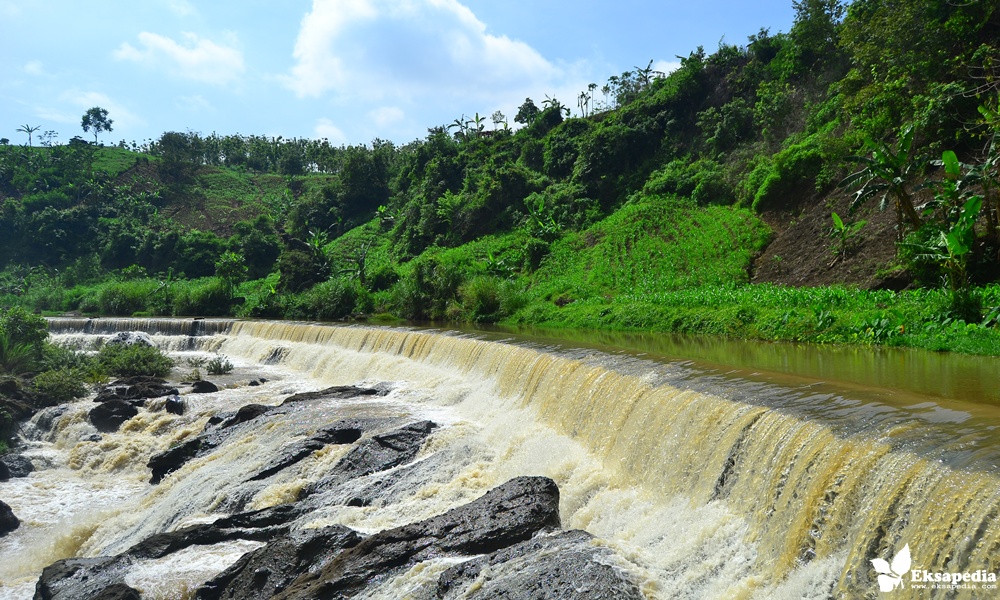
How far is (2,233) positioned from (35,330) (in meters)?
54.4

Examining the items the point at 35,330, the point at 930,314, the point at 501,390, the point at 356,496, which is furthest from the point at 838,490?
the point at 35,330

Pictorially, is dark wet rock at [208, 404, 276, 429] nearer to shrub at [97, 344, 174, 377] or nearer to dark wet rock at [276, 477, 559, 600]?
dark wet rock at [276, 477, 559, 600]

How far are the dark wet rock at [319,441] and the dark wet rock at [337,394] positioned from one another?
3031 mm

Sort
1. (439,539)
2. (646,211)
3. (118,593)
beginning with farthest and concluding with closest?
(646,211) → (439,539) → (118,593)

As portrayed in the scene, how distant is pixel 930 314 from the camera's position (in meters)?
15.1

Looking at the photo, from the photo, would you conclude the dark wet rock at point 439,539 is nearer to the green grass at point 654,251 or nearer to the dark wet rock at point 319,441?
the dark wet rock at point 319,441

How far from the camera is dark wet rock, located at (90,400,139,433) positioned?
15141mm

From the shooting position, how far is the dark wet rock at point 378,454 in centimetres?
1015

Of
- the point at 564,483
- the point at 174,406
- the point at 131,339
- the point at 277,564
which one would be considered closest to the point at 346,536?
the point at 277,564

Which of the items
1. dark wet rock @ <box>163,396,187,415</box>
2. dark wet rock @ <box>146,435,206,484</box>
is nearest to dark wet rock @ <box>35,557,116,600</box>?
dark wet rock @ <box>146,435,206,484</box>

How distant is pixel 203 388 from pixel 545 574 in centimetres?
1509

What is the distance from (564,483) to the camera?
9234mm

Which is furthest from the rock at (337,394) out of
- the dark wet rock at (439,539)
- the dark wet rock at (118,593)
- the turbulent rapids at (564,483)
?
the dark wet rock at (439,539)

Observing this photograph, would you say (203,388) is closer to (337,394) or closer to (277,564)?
(337,394)
